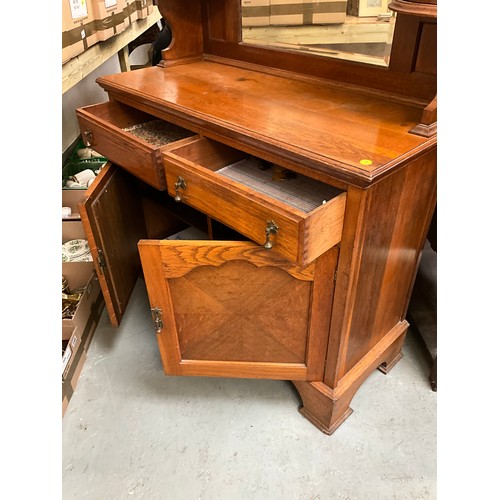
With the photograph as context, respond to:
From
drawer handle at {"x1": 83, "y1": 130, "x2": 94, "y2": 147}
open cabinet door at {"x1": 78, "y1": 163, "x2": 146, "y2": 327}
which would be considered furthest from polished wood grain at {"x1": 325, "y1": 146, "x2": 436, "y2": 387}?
drawer handle at {"x1": 83, "y1": 130, "x2": 94, "y2": 147}

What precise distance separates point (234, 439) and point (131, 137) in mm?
879

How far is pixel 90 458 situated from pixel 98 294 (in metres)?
0.59

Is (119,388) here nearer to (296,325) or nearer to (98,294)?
(98,294)

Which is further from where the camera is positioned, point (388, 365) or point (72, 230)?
point (72, 230)

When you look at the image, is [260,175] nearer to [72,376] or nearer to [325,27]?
[325,27]

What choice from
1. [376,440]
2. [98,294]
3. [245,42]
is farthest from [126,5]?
[376,440]

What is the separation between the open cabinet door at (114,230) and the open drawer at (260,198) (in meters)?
0.29

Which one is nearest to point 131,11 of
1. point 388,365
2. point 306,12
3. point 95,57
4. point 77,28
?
point 95,57

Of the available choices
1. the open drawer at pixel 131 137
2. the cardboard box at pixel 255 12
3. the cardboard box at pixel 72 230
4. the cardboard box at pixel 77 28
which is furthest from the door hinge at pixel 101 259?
the cardboard box at pixel 255 12

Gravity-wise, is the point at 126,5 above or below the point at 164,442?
above

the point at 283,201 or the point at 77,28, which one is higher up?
the point at 77,28

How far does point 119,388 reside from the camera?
139cm

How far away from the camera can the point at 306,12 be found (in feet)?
3.85

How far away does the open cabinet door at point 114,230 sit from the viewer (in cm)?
122
